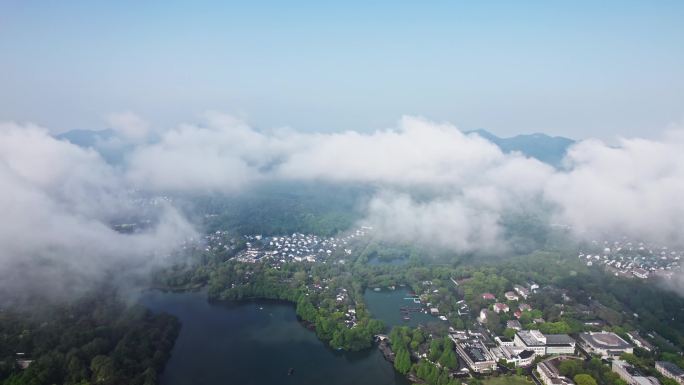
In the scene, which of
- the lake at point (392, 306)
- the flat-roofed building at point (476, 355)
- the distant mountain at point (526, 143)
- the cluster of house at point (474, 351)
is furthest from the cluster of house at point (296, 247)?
the distant mountain at point (526, 143)

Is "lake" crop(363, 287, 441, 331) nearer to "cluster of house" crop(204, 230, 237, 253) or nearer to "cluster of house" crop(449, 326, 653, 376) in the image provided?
"cluster of house" crop(449, 326, 653, 376)

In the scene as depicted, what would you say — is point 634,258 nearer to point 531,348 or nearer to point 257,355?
point 531,348

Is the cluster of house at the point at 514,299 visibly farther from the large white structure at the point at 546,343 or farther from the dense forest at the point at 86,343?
the dense forest at the point at 86,343

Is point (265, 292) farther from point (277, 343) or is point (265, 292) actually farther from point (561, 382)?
point (561, 382)

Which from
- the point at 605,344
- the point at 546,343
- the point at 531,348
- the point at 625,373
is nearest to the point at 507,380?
the point at 531,348

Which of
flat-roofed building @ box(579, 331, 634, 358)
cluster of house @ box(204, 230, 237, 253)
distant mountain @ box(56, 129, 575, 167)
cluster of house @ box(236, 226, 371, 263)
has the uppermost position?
distant mountain @ box(56, 129, 575, 167)

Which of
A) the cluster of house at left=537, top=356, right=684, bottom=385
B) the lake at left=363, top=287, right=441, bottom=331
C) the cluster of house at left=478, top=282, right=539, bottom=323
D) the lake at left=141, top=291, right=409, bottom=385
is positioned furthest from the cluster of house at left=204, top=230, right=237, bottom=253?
the cluster of house at left=537, top=356, right=684, bottom=385

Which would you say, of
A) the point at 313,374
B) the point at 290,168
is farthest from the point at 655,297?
the point at 290,168
